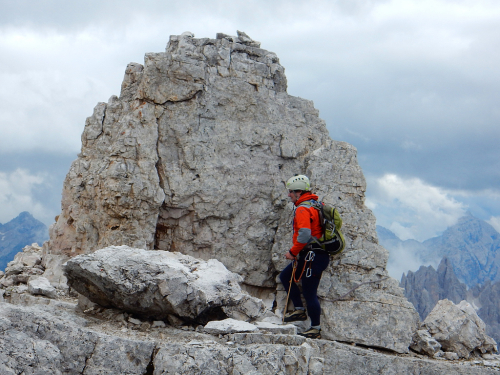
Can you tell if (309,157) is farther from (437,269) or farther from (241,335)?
(437,269)

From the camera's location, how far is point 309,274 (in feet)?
31.6

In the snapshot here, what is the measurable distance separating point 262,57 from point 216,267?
19.1ft

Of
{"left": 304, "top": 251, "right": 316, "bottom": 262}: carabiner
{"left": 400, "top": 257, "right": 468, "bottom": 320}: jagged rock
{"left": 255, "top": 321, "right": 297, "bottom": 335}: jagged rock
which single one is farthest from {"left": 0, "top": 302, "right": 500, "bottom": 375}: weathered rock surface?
{"left": 400, "top": 257, "right": 468, "bottom": 320}: jagged rock

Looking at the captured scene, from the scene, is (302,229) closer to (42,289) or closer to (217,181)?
(217,181)

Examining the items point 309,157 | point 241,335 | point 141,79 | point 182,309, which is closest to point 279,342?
point 241,335

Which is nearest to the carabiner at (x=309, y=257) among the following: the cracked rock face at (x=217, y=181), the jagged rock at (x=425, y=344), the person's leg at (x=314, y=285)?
the person's leg at (x=314, y=285)

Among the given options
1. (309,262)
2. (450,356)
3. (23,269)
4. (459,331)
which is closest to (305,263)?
(309,262)

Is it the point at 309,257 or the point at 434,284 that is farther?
the point at 434,284

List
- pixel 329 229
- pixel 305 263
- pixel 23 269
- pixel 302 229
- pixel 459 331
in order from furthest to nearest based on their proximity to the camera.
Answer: pixel 23 269
pixel 459 331
pixel 305 263
pixel 329 229
pixel 302 229

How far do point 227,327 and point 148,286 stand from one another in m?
1.48

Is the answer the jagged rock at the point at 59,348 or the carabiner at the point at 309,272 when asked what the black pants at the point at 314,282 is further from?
the jagged rock at the point at 59,348

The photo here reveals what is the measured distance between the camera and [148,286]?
7.80 meters

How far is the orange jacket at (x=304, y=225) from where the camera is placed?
9180 millimetres

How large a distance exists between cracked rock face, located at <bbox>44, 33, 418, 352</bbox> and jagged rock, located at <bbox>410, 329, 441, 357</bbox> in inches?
15.7
